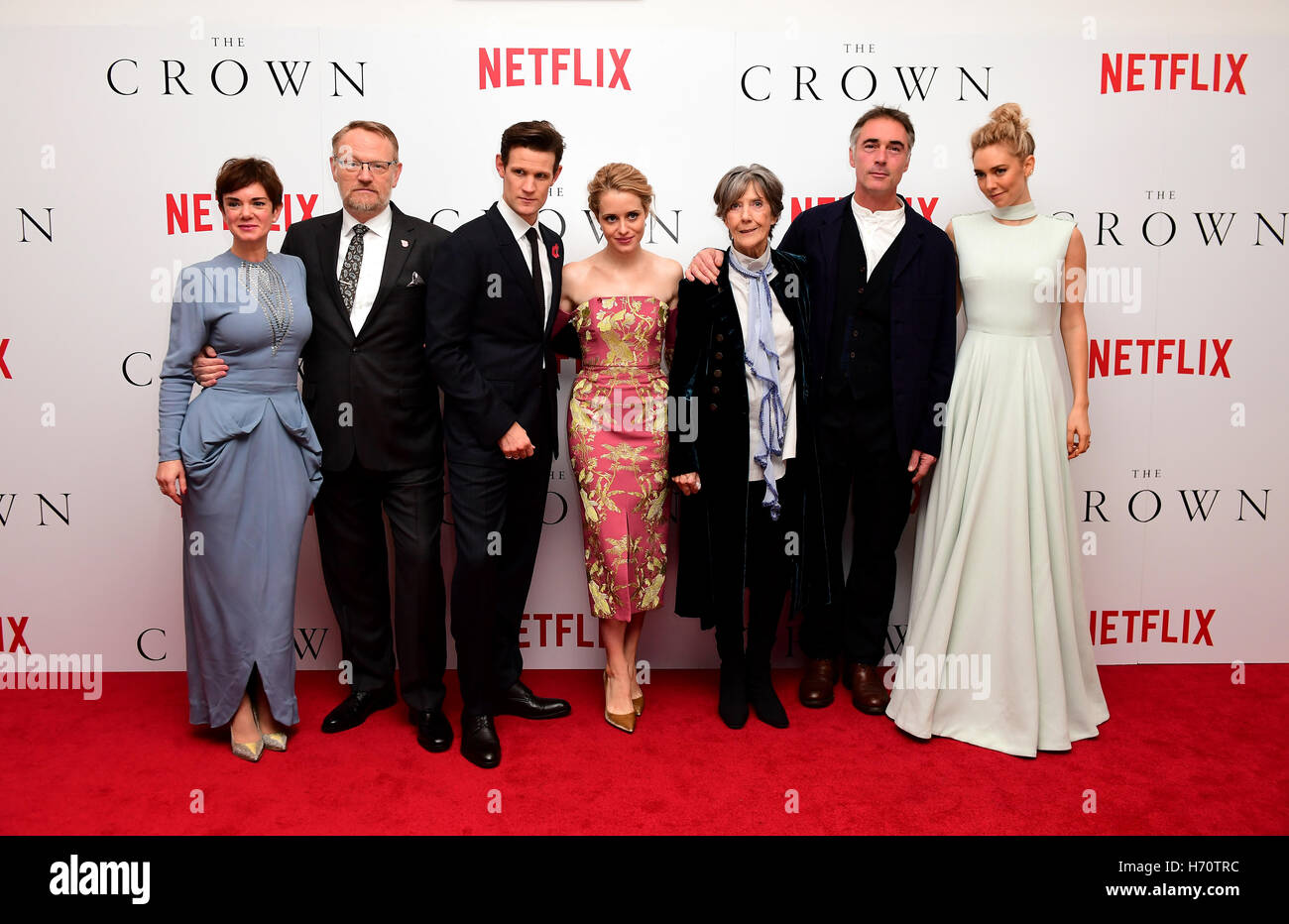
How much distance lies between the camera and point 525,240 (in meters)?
2.78

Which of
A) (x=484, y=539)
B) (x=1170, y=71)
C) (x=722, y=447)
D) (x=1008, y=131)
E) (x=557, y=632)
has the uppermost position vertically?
(x=1170, y=71)

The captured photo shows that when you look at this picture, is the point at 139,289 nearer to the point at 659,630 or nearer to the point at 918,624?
the point at 659,630

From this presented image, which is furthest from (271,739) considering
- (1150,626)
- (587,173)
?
(1150,626)

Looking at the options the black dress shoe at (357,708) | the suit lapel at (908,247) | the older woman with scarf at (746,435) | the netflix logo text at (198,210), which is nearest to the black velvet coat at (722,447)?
the older woman with scarf at (746,435)

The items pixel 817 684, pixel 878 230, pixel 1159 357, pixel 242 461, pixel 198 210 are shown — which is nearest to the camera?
pixel 242 461

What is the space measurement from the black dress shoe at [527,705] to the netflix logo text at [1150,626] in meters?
2.05

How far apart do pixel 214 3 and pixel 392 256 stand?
133cm

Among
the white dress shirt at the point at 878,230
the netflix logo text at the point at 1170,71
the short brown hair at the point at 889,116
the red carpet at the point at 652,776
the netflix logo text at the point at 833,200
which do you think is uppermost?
the netflix logo text at the point at 1170,71

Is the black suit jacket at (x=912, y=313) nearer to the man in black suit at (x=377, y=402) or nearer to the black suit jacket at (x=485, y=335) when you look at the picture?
the black suit jacket at (x=485, y=335)

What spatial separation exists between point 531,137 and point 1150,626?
2889mm

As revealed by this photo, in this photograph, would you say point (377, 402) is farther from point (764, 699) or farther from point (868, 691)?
point (868, 691)

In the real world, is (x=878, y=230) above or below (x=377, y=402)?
above

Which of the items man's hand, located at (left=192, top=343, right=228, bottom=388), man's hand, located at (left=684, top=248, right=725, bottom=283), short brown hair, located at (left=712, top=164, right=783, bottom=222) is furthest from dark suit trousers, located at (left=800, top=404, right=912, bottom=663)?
man's hand, located at (left=192, top=343, right=228, bottom=388)

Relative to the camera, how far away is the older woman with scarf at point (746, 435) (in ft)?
9.14
